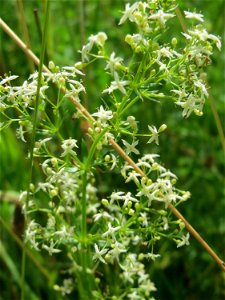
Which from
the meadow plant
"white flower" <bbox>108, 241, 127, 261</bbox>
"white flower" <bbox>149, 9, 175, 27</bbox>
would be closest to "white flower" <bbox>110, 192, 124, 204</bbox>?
the meadow plant

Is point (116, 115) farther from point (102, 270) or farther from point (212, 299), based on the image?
point (212, 299)

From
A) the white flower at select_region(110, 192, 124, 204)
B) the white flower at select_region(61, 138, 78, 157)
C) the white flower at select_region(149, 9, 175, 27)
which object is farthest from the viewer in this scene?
the white flower at select_region(110, 192, 124, 204)

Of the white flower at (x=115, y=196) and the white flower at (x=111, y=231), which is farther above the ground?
the white flower at (x=115, y=196)

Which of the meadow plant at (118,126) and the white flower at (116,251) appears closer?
the meadow plant at (118,126)

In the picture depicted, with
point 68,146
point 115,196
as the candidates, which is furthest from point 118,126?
point 115,196

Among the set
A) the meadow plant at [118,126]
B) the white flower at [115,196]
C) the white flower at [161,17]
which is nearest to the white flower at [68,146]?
the meadow plant at [118,126]

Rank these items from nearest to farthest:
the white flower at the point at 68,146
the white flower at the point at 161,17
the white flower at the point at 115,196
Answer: the white flower at the point at 161,17
the white flower at the point at 68,146
the white flower at the point at 115,196

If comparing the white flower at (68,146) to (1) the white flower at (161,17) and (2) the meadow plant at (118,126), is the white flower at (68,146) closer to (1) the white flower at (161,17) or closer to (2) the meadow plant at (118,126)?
(2) the meadow plant at (118,126)

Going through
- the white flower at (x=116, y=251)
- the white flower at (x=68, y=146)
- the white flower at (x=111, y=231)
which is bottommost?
the white flower at (x=116, y=251)

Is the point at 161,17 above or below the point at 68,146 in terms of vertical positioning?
above

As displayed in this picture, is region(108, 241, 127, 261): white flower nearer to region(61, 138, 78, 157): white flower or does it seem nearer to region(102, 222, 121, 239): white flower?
region(102, 222, 121, 239): white flower

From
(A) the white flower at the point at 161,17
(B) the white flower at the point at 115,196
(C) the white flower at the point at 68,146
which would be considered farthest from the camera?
(B) the white flower at the point at 115,196

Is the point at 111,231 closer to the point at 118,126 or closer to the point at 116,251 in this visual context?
the point at 116,251
